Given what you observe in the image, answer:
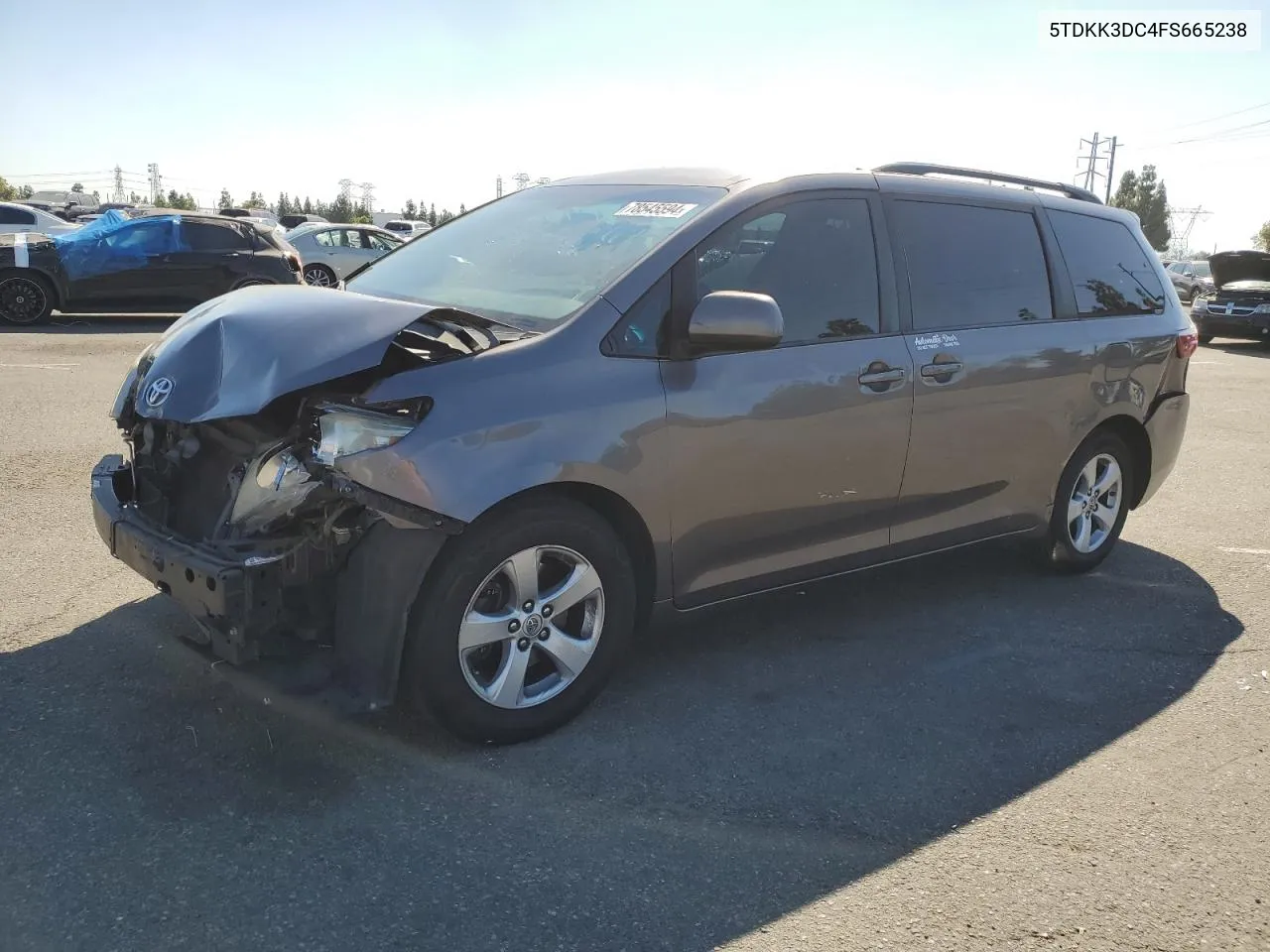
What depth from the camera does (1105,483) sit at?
17.6 feet

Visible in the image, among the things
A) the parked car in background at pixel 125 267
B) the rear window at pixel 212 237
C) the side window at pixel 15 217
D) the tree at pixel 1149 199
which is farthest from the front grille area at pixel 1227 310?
the tree at pixel 1149 199

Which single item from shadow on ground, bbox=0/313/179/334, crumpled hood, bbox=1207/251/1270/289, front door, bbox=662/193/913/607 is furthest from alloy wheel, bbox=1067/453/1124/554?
crumpled hood, bbox=1207/251/1270/289

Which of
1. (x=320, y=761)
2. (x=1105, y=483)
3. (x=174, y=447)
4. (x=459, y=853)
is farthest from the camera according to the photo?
(x=1105, y=483)

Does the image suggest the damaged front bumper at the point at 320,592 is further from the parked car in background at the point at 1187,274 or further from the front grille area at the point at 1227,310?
the parked car in background at the point at 1187,274

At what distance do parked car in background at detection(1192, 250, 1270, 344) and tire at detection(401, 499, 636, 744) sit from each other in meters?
18.9

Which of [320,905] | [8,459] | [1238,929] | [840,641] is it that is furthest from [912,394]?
[8,459]

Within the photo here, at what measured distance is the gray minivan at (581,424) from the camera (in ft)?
10.1

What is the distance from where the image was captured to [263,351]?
10.4 feet

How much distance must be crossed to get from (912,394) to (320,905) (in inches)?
112

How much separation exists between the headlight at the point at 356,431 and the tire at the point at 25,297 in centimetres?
1301

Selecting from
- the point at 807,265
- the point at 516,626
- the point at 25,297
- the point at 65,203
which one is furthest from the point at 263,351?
the point at 65,203

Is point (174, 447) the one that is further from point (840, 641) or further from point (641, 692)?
point (840, 641)

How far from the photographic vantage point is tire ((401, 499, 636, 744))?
313cm

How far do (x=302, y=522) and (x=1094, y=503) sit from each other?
156 inches
